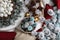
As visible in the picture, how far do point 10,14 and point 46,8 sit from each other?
0.24 m

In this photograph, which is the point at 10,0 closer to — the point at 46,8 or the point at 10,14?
the point at 10,14

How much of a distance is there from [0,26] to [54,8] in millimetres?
370

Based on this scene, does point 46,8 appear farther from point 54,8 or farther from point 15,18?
point 15,18

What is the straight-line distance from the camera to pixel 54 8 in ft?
3.46

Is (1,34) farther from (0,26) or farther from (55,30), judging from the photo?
(55,30)

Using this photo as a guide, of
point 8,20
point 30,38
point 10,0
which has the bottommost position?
point 30,38

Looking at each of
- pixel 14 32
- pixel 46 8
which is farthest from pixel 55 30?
pixel 14 32

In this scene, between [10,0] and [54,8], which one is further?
[54,8]

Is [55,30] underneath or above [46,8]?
underneath

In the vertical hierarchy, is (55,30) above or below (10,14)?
below

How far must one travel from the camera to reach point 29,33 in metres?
0.97

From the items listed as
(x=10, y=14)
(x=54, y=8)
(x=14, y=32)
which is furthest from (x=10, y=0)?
(x=54, y=8)

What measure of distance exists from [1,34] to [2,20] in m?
0.08

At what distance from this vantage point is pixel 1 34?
3.01 ft
